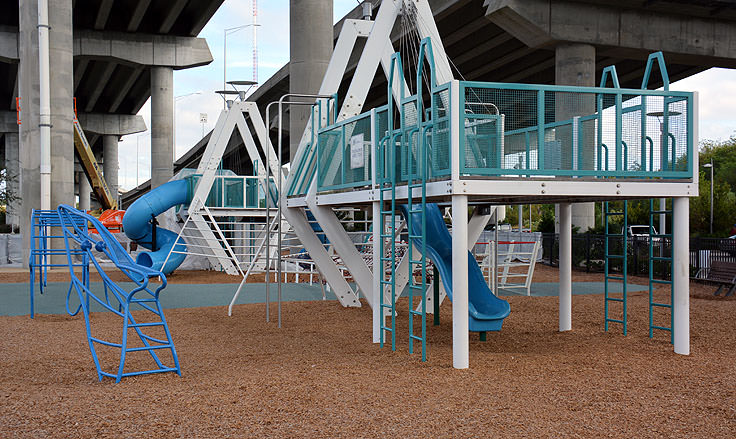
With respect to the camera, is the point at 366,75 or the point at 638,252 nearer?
the point at 366,75

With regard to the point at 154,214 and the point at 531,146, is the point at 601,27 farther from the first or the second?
the point at 531,146

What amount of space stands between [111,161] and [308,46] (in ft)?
161

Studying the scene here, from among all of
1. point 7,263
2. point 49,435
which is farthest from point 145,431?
point 7,263

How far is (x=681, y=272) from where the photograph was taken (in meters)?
9.90

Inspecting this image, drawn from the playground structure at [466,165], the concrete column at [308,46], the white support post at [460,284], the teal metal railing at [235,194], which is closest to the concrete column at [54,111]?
the teal metal railing at [235,194]

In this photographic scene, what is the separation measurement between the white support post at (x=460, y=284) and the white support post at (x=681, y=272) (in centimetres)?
315

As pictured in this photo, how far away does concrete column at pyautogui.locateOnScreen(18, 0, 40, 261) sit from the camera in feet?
88.6

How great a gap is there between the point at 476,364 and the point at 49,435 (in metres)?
4.82

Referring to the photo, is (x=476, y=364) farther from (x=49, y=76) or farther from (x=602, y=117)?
(x=49, y=76)

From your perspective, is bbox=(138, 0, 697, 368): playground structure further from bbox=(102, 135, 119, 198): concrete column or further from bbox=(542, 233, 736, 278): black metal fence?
bbox=(102, 135, 119, 198): concrete column

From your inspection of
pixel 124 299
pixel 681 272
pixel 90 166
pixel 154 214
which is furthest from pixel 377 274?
pixel 90 166

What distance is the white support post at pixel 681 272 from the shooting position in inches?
385

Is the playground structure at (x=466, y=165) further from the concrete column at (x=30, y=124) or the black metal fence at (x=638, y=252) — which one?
the concrete column at (x=30, y=124)

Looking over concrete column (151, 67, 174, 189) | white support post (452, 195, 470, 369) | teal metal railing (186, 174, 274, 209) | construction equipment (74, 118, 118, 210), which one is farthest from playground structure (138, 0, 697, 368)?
construction equipment (74, 118, 118, 210)
